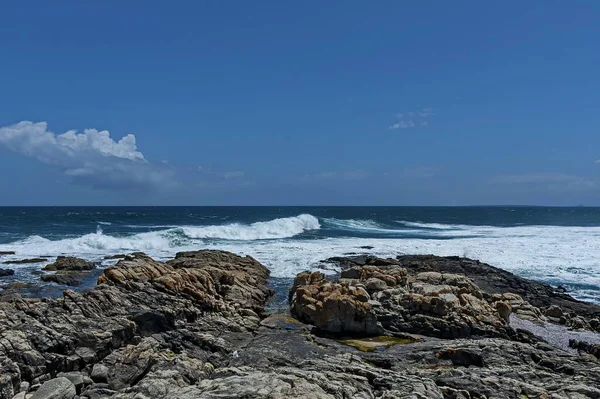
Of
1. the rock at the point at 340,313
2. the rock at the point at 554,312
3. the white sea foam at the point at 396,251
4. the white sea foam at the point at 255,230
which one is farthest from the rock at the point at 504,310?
the white sea foam at the point at 255,230

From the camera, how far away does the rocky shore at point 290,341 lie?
1204cm

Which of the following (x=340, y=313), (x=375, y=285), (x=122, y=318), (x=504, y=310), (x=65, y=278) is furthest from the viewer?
(x=65, y=278)

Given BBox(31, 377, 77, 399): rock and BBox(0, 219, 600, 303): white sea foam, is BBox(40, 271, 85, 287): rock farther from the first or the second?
BBox(31, 377, 77, 399): rock

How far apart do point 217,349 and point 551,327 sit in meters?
16.0

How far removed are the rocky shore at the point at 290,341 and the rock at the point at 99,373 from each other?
0.13 ft

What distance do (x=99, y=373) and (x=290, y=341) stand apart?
7119 mm

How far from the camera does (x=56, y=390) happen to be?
11555 millimetres

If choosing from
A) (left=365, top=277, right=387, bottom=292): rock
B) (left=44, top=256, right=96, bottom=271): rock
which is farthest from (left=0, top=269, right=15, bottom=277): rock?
(left=365, top=277, right=387, bottom=292): rock

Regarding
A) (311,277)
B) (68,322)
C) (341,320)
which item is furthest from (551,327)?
(68,322)

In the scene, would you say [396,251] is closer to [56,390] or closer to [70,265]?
[70,265]

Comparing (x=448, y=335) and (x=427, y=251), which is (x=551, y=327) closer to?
(x=448, y=335)

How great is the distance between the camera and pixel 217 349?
16.1 meters

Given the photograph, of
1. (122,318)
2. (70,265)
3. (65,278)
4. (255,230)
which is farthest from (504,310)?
(255,230)

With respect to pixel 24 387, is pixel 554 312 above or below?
below
